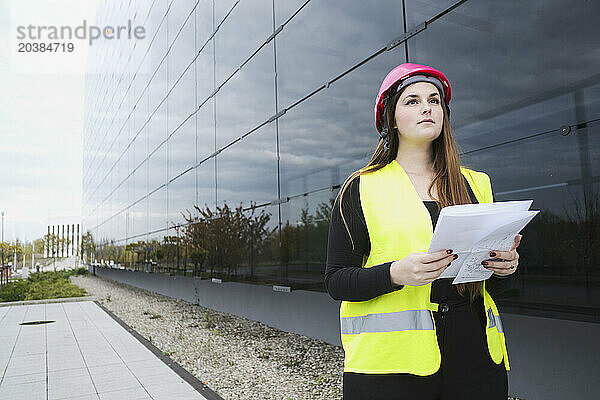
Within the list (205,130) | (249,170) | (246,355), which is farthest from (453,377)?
(205,130)

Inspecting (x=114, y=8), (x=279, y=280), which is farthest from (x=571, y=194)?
(x=114, y=8)

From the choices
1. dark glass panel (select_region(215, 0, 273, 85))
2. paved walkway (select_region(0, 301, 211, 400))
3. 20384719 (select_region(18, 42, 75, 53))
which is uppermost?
20384719 (select_region(18, 42, 75, 53))

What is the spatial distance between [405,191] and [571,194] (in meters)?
2.62

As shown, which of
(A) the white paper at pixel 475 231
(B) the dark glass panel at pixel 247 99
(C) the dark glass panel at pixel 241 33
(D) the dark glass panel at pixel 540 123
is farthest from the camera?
(C) the dark glass panel at pixel 241 33

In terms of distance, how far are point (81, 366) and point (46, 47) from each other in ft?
50.8

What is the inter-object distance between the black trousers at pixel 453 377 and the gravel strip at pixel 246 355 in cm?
343

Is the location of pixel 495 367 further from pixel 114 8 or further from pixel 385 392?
pixel 114 8

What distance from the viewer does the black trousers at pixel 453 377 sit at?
148 cm

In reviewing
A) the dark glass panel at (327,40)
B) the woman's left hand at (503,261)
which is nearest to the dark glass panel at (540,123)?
the dark glass panel at (327,40)

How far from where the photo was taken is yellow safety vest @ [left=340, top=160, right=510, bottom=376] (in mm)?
1504

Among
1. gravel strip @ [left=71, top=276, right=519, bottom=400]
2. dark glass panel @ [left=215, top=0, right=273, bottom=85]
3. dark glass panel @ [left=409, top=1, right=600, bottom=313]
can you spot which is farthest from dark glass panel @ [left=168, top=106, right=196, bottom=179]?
dark glass panel @ [left=409, top=1, right=600, bottom=313]

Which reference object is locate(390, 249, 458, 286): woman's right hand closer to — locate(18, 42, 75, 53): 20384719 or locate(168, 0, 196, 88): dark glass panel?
locate(168, 0, 196, 88): dark glass panel

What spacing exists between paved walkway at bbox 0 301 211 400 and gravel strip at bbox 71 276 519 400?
1.27ft

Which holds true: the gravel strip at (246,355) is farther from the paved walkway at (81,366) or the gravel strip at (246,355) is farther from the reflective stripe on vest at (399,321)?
the reflective stripe on vest at (399,321)
